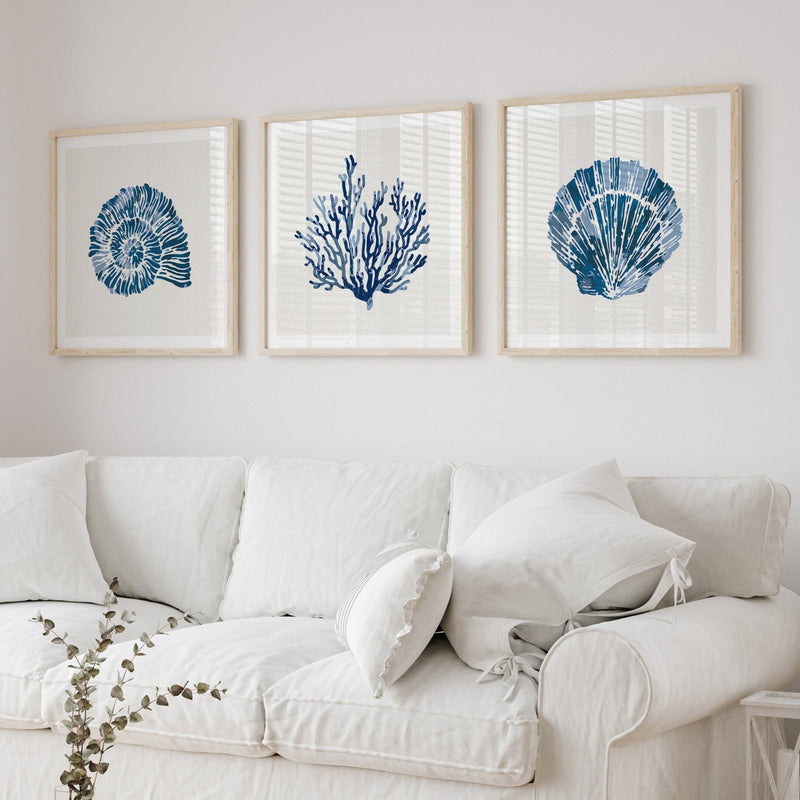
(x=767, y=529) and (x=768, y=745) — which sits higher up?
(x=767, y=529)

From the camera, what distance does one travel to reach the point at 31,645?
2586 millimetres

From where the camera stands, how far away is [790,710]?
2.12 metres

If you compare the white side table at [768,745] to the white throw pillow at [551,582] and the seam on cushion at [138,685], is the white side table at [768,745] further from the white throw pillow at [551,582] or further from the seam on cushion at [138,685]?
the seam on cushion at [138,685]

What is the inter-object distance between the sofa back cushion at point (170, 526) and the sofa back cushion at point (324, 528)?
3.3 inches

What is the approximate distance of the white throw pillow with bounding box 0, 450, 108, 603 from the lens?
2988 millimetres

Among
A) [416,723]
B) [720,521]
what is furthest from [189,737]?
[720,521]

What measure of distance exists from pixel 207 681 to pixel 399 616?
456 mm

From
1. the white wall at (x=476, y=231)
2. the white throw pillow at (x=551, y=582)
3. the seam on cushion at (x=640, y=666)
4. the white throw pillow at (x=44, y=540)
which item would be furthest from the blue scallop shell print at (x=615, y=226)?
the white throw pillow at (x=44, y=540)

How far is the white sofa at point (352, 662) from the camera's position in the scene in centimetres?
208

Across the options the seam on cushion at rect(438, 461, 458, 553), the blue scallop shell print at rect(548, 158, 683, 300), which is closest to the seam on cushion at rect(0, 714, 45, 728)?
the seam on cushion at rect(438, 461, 458, 553)

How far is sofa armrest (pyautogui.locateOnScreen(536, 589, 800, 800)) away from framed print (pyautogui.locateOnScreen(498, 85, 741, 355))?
1148 mm

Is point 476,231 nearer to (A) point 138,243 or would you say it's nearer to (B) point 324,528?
(B) point 324,528

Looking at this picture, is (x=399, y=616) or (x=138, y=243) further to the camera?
(x=138, y=243)

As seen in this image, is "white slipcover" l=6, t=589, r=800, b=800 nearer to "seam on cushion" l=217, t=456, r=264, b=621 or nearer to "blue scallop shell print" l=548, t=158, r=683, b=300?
"seam on cushion" l=217, t=456, r=264, b=621
